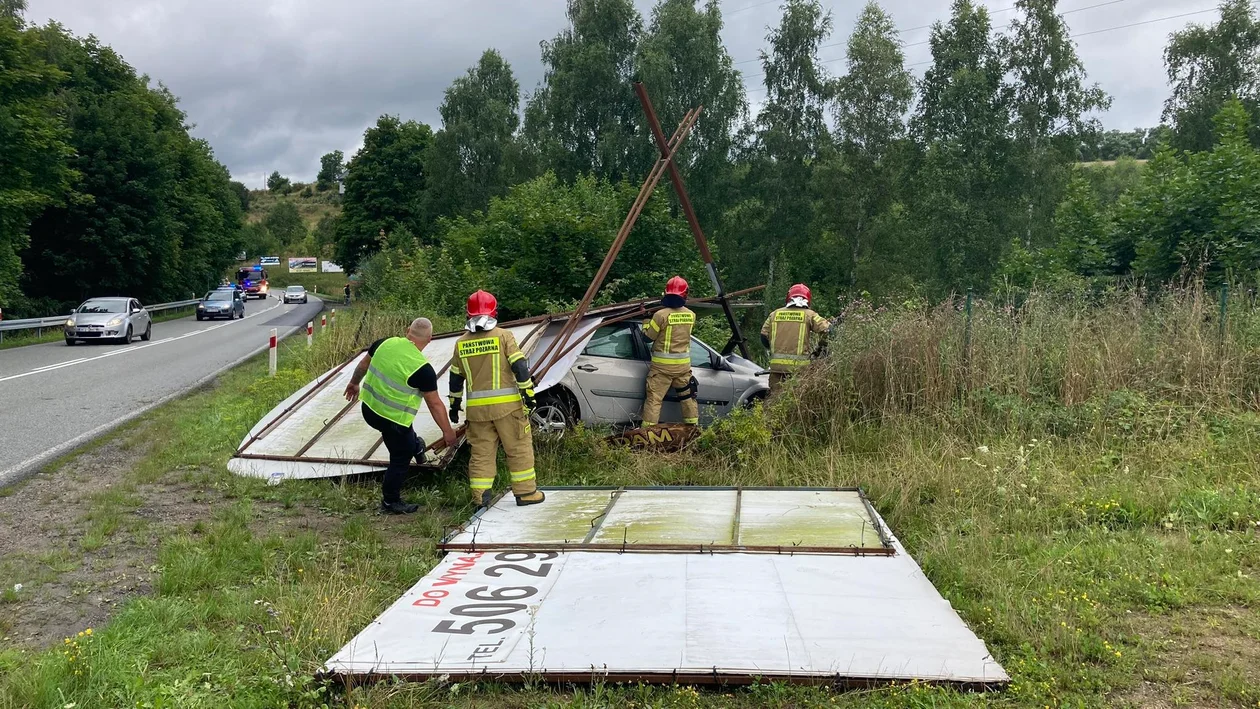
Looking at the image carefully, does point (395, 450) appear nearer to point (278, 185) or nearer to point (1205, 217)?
point (1205, 217)

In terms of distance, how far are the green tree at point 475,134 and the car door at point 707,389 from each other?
110 ft

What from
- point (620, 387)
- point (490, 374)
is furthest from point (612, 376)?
point (490, 374)

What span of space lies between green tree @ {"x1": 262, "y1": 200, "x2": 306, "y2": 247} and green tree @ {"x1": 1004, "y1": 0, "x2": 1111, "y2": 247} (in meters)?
116

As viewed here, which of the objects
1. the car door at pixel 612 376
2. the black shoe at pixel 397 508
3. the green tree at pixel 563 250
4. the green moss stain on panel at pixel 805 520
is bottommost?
the black shoe at pixel 397 508

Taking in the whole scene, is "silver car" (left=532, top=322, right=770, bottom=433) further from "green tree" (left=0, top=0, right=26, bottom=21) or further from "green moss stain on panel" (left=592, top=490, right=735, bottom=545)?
"green tree" (left=0, top=0, right=26, bottom=21)

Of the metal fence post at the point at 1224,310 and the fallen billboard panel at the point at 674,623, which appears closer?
the fallen billboard panel at the point at 674,623

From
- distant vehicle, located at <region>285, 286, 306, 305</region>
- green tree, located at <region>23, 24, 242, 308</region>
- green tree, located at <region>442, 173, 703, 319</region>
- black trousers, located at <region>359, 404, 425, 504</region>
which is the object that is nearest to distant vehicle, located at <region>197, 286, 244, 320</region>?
green tree, located at <region>23, 24, 242, 308</region>

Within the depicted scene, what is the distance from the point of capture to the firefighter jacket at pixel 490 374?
7.20 metres

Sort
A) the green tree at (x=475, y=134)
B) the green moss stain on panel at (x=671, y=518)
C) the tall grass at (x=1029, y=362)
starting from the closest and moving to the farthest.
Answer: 1. the green moss stain on panel at (x=671, y=518)
2. the tall grass at (x=1029, y=362)
3. the green tree at (x=475, y=134)

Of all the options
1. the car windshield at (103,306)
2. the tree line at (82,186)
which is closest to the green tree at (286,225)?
the tree line at (82,186)

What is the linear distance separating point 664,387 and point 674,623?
508 centimetres

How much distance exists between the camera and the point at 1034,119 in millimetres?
30500

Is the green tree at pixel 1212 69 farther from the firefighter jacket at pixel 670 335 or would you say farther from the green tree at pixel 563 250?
the firefighter jacket at pixel 670 335

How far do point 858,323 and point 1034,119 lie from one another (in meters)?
25.1
